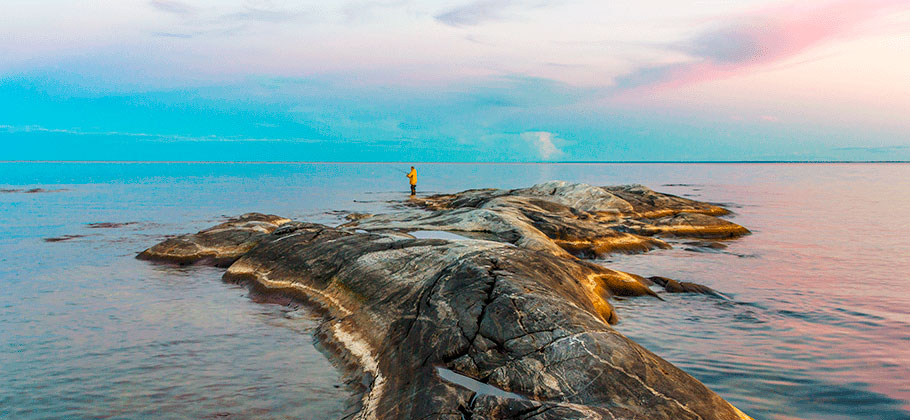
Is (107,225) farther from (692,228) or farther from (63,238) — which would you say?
(692,228)

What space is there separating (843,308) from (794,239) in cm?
1142

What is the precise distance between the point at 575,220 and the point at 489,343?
1320 cm

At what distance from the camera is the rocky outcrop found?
45.7 feet

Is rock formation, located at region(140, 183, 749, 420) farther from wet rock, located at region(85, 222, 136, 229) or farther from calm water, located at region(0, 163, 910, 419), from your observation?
wet rock, located at region(85, 222, 136, 229)

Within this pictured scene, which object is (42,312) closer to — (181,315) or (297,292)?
(181,315)

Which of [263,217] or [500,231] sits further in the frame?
[263,217]

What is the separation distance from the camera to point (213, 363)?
734 cm

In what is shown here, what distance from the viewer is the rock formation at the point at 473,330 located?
4496 mm

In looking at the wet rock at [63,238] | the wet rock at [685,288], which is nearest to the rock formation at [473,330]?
the wet rock at [685,288]

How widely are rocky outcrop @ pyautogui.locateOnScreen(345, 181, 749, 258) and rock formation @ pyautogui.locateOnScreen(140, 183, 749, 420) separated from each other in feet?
11.4

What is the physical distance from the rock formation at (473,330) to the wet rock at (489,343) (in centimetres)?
1

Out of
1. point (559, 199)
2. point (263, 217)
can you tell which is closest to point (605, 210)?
point (559, 199)

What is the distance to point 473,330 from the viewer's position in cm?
552

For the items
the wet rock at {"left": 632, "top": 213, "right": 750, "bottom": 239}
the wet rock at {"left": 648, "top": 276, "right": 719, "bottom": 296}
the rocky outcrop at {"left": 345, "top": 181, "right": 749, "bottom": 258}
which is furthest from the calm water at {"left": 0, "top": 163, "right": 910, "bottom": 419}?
the wet rock at {"left": 632, "top": 213, "right": 750, "bottom": 239}
